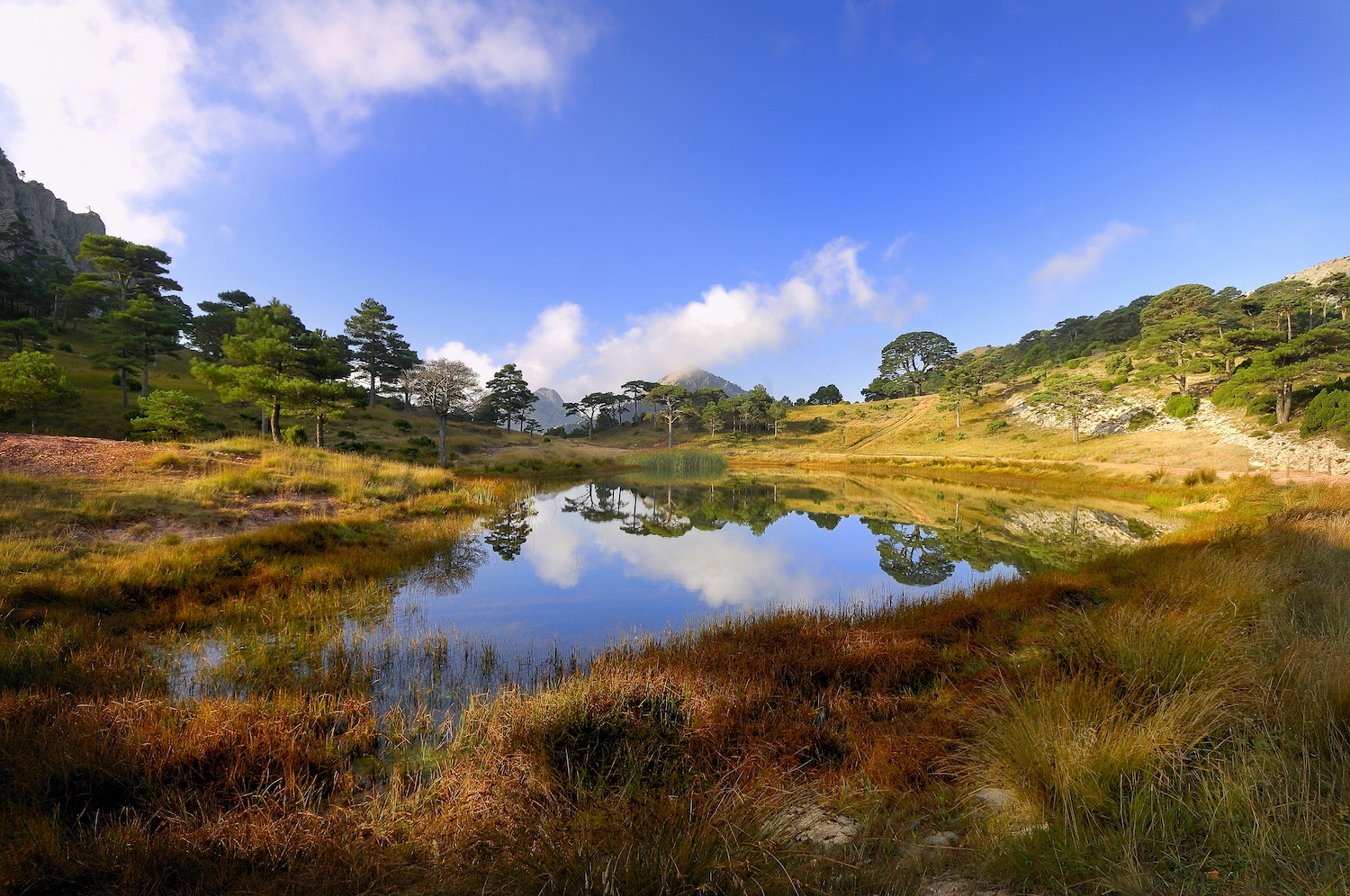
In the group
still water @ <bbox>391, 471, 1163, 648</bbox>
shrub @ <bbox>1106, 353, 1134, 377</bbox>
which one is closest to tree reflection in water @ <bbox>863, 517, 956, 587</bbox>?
still water @ <bbox>391, 471, 1163, 648</bbox>

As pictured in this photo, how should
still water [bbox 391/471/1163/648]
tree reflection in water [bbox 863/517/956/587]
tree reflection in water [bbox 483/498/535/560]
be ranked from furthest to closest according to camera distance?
tree reflection in water [bbox 483/498/535/560] → tree reflection in water [bbox 863/517/956/587] → still water [bbox 391/471/1163/648]

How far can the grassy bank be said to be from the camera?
228 cm

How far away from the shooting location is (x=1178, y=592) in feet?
20.6

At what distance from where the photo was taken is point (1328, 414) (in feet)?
86.1

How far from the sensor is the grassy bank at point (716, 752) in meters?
2.28

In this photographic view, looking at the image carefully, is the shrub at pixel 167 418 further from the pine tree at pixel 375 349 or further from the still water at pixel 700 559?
the pine tree at pixel 375 349

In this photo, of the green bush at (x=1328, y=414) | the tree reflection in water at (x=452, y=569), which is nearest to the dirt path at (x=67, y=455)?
the tree reflection in water at (x=452, y=569)

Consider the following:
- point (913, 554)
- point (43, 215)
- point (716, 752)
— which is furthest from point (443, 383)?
point (43, 215)

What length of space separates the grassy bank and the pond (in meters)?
0.22

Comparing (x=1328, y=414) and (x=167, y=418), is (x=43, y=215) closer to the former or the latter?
(x=167, y=418)

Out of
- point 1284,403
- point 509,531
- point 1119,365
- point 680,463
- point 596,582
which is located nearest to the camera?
point 596,582

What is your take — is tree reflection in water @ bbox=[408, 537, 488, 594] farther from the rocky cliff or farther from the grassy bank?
→ the rocky cliff

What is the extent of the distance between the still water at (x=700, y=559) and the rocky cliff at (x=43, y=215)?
8521cm

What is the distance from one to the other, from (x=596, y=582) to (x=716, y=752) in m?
6.93
